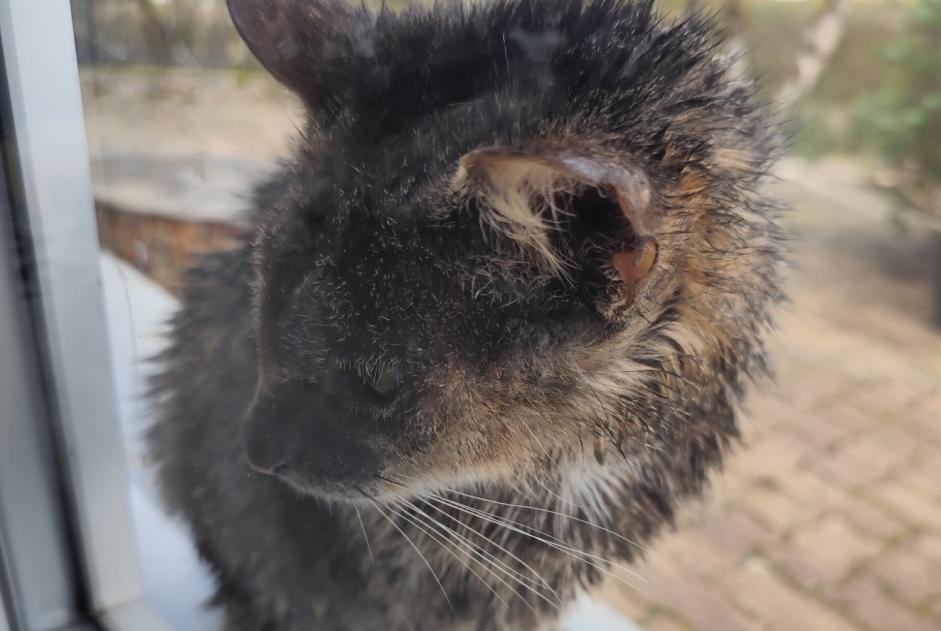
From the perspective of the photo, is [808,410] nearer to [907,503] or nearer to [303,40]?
[907,503]

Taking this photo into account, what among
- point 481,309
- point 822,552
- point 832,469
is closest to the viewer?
point 481,309

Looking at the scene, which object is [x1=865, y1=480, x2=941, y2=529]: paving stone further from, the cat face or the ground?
the cat face

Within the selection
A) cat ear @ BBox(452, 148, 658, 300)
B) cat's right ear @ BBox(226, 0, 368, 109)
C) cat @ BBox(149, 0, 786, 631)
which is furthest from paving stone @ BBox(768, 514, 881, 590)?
cat's right ear @ BBox(226, 0, 368, 109)

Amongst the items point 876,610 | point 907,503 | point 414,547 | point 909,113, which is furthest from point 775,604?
point 909,113

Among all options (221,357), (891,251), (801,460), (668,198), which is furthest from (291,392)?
(891,251)

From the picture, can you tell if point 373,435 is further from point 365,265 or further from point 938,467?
point 938,467

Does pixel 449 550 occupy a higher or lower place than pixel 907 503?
higher
